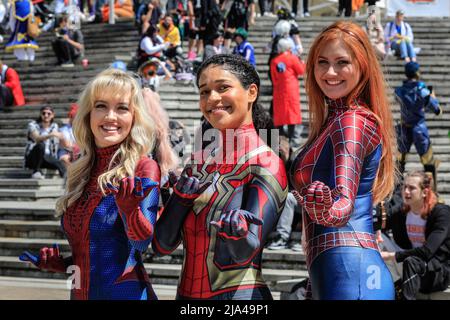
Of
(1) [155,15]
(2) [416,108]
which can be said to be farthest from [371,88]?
(1) [155,15]

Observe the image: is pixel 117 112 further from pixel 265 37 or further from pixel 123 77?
pixel 265 37

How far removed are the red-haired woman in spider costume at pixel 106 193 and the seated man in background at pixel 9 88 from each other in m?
13.1

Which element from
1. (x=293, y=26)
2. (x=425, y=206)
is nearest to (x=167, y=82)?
(x=293, y=26)

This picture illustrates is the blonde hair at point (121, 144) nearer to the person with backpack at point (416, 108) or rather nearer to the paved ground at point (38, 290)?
the paved ground at point (38, 290)

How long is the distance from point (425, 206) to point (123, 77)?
5.02m

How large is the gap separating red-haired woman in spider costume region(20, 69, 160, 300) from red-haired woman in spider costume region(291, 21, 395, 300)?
0.74m

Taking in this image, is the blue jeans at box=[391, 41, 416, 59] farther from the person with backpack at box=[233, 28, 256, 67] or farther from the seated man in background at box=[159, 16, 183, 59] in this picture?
the seated man in background at box=[159, 16, 183, 59]

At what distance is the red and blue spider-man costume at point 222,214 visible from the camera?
339cm

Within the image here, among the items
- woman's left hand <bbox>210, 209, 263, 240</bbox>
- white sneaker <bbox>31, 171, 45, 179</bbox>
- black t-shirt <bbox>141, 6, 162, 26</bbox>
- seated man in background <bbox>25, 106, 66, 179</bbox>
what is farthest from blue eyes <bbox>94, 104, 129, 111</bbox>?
black t-shirt <bbox>141, 6, 162, 26</bbox>

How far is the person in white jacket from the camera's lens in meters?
17.5

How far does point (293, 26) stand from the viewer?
57.5ft

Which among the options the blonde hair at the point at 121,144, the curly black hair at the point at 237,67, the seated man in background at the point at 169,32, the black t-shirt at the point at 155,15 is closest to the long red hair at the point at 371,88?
the curly black hair at the point at 237,67

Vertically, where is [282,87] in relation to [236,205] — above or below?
below

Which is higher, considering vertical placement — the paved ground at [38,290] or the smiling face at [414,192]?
the smiling face at [414,192]
